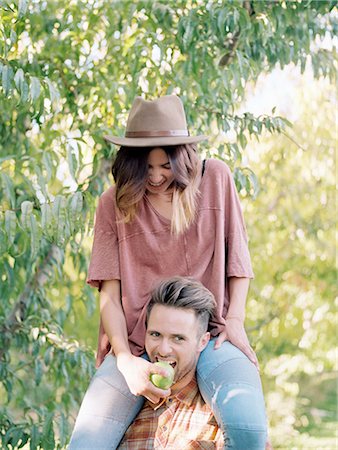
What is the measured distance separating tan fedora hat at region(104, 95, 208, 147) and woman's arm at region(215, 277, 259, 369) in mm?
500

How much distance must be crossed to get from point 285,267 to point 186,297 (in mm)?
4266

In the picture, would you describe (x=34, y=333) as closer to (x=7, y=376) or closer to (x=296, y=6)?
(x=7, y=376)

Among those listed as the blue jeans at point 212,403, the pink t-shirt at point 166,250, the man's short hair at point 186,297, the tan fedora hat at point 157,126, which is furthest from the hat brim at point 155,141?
the blue jeans at point 212,403

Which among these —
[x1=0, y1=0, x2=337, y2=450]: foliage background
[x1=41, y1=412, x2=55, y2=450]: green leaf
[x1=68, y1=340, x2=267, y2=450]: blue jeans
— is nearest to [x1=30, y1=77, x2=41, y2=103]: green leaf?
[x1=0, y1=0, x2=337, y2=450]: foliage background

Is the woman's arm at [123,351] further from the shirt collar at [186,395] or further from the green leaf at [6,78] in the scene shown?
the green leaf at [6,78]

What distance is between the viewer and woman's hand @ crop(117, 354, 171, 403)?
2.80 meters

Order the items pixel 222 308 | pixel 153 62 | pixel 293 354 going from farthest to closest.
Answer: pixel 293 354, pixel 153 62, pixel 222 308

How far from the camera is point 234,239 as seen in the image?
3170mm

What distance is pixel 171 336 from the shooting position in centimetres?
293

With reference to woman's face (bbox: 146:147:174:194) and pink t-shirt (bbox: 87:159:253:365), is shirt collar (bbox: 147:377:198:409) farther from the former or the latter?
woman's face (bbox: 146:147:174:194)

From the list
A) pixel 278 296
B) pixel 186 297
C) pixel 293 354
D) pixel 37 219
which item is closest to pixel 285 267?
pixel 278 296

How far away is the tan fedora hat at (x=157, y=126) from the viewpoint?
3.09m

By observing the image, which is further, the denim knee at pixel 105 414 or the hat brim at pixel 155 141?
the hat brim at pixel 155 141

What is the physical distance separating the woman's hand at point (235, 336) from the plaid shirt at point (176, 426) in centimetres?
17
